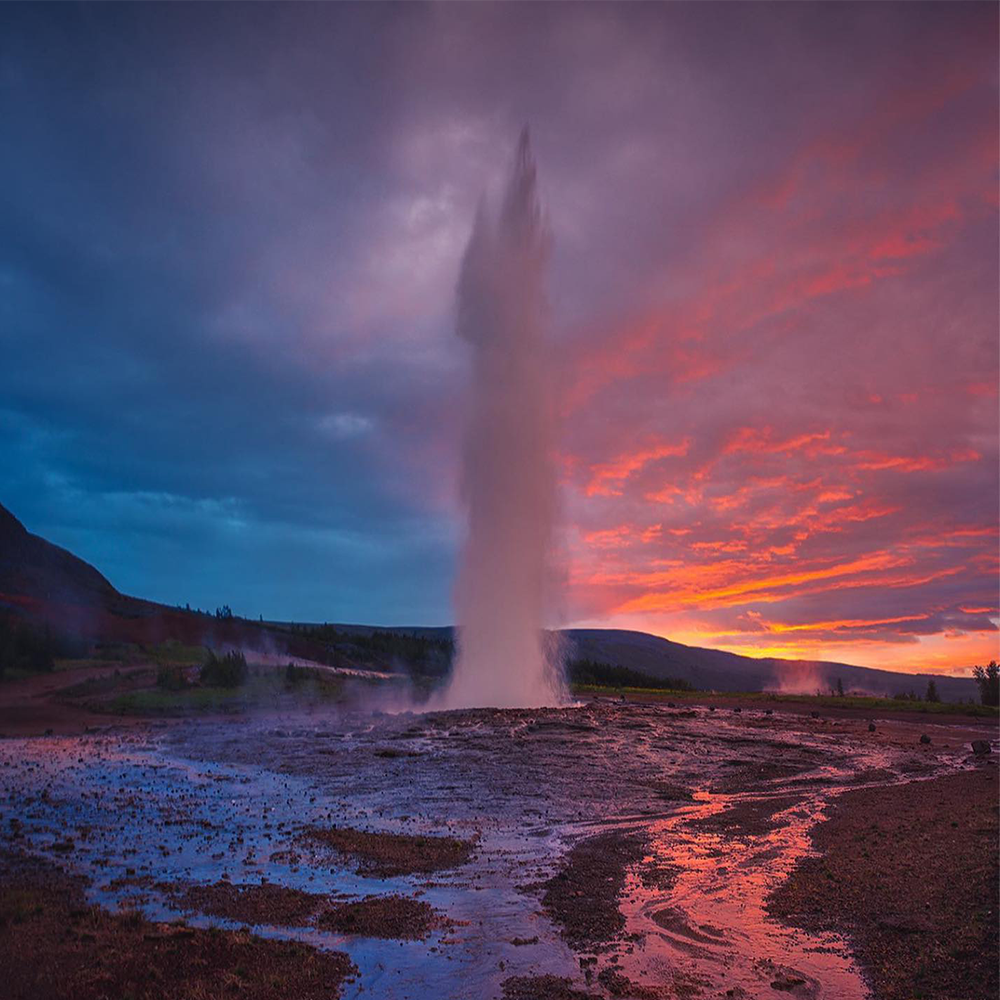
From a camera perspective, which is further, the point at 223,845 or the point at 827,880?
the point at 223,845

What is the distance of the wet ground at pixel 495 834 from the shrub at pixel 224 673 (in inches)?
555

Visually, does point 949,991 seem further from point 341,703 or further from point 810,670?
point 810,670

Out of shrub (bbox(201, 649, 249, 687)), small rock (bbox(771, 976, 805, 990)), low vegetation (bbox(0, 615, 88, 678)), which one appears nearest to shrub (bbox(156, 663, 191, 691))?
shrub (bbox(201, 649, 249, 687))

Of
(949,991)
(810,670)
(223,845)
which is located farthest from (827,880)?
(810,670)

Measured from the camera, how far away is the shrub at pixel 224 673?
4209cm

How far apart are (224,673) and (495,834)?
3410 cm

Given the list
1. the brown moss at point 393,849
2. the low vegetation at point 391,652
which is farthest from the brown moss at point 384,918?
the low vegetation at point 391,652

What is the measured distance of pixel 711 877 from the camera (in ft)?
33.6

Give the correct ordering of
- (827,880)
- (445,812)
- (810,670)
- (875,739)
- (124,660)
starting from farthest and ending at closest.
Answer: (810,670), (124,660), (875,739), (445,812), (827,880)

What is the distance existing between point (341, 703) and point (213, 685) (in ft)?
25.4

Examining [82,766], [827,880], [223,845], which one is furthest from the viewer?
[82,766]

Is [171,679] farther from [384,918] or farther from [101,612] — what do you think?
[384,918]

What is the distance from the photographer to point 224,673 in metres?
42.8

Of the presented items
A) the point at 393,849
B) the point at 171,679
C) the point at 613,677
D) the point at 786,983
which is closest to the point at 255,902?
the point at 393,849
